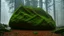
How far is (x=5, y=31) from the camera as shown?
112 centimetres

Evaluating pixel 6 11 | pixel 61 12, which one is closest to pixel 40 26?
pixel 6 11

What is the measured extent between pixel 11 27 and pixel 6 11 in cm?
136

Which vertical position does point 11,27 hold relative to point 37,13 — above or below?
below

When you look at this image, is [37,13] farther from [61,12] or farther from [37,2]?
[61,12]

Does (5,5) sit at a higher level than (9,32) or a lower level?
higher

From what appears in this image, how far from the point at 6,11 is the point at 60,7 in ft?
3.46

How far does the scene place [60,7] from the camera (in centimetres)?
276

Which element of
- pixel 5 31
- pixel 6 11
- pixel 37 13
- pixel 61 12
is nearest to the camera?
pixel 5 31

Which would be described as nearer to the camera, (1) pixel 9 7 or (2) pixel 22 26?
(2) pixel 22 26

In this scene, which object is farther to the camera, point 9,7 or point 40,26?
point 9,7

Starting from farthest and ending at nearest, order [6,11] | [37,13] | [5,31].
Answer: [6,11]
[37,13]
[5,31]

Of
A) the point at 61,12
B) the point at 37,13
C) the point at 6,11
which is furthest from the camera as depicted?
the point at 61,12

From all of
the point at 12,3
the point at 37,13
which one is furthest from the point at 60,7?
the point at 37,13

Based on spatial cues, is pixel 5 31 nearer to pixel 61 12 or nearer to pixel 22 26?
pixel 22 26
